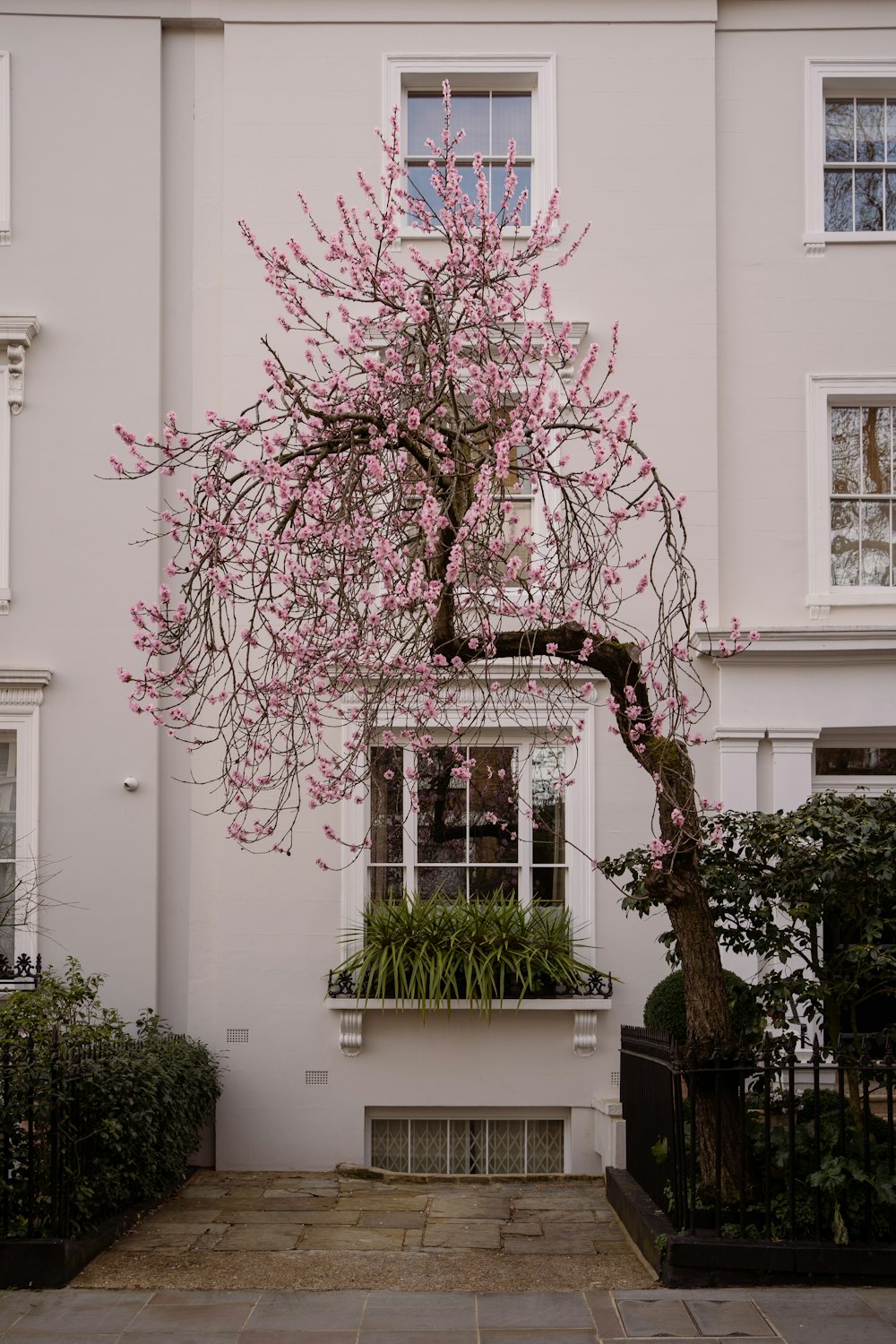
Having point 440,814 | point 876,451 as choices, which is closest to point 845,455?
point 876,451

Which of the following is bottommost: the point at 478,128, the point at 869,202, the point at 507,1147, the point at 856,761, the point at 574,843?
the point at 507,1147

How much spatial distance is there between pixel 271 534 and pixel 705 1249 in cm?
421

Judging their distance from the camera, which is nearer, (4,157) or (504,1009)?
(504,1009)

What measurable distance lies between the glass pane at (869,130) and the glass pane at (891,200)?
0.59ft

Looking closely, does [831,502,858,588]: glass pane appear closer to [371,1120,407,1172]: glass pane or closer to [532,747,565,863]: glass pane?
[532,747,565,863]: glass pane

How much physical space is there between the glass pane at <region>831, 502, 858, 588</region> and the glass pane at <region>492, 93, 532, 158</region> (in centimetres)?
400

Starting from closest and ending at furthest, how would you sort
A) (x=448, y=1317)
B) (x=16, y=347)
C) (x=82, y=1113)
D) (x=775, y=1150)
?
(x=448, y=1317), (x=775, y=1150), (x=82, y=1113), (x=16, y=347)

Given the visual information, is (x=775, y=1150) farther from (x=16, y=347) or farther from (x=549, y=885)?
(x=16, y=347)

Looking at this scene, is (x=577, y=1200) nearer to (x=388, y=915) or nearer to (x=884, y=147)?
(x=388, y=915)

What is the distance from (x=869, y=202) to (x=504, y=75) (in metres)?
3.23

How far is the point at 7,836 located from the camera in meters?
10.8

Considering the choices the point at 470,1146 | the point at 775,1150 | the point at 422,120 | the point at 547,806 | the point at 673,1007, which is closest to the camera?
the point at 775,1150

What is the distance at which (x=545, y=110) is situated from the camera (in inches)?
436

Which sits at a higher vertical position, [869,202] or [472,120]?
[472,120]
